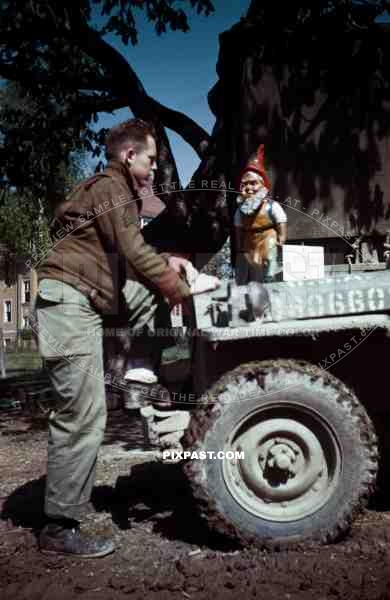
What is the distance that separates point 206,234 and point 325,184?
5.08ft

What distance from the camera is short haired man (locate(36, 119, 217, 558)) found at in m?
2.98

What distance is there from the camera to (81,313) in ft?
10.1

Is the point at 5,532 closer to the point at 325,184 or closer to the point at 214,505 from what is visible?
the point at 214,505

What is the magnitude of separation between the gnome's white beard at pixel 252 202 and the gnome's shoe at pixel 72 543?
263cm

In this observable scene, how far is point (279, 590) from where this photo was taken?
2.47 m

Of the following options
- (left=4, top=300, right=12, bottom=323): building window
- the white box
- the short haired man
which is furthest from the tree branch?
(left=4, top=300, right=12, bottom=323): building window

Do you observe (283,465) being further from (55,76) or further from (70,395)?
(55,76)

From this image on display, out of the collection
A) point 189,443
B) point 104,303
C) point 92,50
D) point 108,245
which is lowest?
point 189,443

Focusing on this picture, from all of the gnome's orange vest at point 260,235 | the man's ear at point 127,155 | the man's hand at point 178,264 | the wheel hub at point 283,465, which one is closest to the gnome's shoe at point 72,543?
the wheel hub at point 283,465

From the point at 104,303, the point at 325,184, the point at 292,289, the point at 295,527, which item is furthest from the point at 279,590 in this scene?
the point at 325,184

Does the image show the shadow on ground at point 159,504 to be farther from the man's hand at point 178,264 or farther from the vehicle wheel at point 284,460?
the man's hand at point 178,264

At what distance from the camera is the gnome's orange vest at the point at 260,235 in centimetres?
448

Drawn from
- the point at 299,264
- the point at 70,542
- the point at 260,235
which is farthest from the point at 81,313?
the point at 260,235

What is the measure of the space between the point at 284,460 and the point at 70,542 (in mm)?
1153
